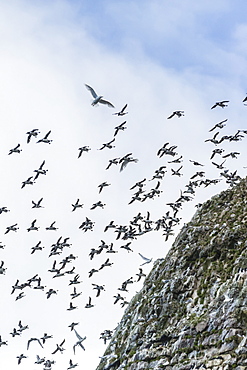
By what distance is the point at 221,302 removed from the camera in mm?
94938

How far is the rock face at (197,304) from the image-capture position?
87625 millimetres

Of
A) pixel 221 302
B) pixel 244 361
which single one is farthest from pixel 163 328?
pixel 244 361

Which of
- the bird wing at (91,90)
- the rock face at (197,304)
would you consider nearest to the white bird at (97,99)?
the bird wing at (91,90)

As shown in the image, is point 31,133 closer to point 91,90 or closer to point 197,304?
point 91,90

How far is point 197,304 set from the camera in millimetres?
101500

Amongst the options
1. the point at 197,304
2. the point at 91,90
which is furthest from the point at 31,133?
the point at 197,304

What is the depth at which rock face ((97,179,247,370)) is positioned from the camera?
8762cm

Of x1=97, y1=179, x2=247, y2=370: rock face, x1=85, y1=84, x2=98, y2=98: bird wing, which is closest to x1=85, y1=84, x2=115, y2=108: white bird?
x1=85, y1=84, x2=98, y2=98: bird wing

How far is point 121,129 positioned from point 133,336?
36.7 metres

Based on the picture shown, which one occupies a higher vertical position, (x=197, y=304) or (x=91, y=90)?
(x=91, y=90)

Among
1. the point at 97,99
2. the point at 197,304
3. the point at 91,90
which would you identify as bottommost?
the point at 197,304

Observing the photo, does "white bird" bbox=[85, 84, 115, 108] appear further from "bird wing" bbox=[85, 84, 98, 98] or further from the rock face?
the rock face

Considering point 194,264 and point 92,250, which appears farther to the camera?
point 194,264

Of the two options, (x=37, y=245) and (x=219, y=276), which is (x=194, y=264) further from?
(x=37, y=245)
